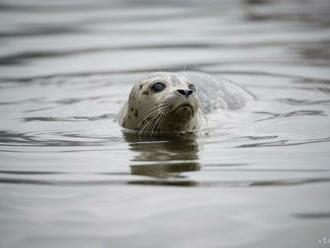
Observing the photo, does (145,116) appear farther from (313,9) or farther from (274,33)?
(313,9)

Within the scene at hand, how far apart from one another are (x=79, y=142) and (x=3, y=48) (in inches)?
269

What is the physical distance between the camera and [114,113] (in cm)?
890

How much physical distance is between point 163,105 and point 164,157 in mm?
998

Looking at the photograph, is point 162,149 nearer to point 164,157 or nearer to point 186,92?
point 164,157

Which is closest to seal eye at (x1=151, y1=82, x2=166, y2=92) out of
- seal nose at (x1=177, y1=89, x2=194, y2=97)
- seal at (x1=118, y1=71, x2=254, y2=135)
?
seal at (x1=118, y1=71, x2=254, y2=135)

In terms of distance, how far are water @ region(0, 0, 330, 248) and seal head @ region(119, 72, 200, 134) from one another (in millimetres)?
204

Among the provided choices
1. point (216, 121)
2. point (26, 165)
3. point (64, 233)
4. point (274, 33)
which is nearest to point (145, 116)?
point (216, 121)

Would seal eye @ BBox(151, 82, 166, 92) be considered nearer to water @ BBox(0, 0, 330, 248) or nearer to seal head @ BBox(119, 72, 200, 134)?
seal head @ BBox(119, 72, 200, 134)

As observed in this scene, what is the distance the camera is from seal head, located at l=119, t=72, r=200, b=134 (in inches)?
287

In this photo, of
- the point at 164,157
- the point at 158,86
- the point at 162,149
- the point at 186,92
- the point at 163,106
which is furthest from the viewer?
the point at 158,86

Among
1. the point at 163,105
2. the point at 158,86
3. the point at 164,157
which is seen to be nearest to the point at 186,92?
the point at 163,105

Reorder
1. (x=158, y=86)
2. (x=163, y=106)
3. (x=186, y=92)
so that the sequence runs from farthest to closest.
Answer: (x=158, y=86)
(x=163, y=106)
(x=186, y=92)

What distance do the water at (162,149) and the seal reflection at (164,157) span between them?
15 mm

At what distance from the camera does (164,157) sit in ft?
21.2
